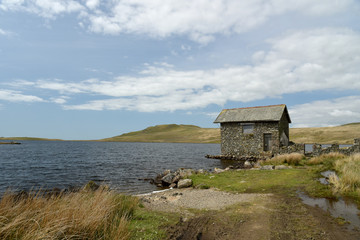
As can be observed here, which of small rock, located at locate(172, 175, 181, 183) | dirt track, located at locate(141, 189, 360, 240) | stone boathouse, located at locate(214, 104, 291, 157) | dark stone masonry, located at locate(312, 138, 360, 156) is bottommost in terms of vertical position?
small rock, located at locate(172, 175, 181, 183)

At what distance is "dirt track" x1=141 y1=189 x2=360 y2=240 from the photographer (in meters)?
6.52

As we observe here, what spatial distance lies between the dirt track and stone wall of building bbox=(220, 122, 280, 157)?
23468mm

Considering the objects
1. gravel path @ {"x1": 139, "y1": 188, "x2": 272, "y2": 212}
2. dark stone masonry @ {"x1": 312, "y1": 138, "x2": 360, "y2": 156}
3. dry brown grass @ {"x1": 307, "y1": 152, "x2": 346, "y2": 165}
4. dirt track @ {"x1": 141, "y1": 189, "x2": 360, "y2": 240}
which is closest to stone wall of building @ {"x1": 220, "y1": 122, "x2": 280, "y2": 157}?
dark stone masonry @ {"x1": 312, "y1": 138, "x2": 360, "y2": 156}

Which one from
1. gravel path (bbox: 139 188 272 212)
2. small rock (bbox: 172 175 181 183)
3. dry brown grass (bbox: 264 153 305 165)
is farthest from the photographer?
dry brown grass (bbox: 264 153 305 165)

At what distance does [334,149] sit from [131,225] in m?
28.7

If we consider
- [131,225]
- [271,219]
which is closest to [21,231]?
[131,225]

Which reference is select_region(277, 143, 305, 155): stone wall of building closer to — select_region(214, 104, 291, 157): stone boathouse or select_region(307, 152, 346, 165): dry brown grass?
select_region(214, 104, 291, 157): stone boathouse

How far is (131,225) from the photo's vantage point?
22.2 feet

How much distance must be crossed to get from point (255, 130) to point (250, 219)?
28.1 m

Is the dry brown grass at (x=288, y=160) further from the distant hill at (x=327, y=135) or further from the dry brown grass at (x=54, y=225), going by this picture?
the distant hill at (x=327, y=135)

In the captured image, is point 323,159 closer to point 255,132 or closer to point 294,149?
point 294,149

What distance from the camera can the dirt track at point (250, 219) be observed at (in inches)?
257

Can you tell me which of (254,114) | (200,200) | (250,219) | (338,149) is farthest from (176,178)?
(254,114)

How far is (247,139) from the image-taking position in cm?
3506
